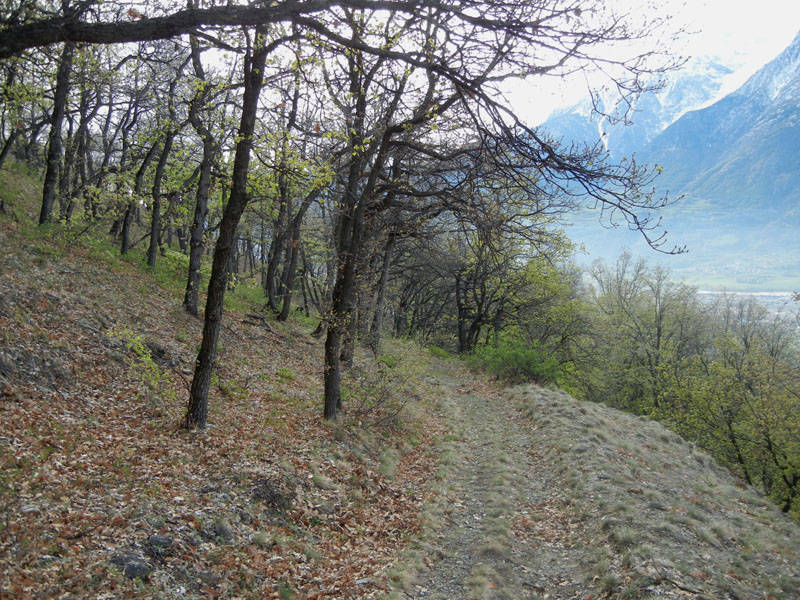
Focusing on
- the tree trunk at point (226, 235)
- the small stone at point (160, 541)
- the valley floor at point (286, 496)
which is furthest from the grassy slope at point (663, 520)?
the tree trunk at point (226, 235)

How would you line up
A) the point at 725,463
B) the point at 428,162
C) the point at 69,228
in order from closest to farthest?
the point at 428,162
the point at 69,228
the point at 725,463

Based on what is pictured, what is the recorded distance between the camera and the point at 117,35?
158 inches

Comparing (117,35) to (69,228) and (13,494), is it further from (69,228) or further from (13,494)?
(69,228)

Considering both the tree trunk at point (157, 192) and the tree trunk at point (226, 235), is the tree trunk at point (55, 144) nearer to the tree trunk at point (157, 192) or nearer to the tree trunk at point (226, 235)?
the tree trunk at point (157, 192)

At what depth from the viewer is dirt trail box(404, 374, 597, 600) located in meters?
5.68

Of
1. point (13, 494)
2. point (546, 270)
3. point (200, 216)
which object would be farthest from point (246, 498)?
point (546, 270)

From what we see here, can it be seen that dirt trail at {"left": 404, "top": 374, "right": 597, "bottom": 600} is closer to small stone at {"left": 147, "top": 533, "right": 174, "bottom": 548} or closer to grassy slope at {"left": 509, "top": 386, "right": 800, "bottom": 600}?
grassy slope at {"left": 509, "top": 386, "right": 800, "bottom": 600}

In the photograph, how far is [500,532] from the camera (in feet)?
22.8

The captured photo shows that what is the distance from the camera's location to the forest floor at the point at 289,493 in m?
4.58

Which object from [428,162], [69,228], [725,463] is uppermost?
[428,162]

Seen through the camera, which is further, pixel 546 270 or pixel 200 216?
pixel 546 270

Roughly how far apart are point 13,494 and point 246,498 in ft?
7.96

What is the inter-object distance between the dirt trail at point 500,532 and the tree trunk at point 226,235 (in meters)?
4.15

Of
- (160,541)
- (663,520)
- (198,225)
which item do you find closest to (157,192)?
(198,225)
